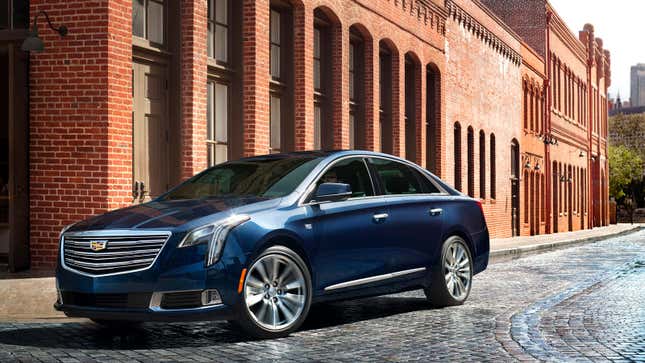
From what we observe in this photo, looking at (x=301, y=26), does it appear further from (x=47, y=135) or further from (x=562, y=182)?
(x=562, y=182)

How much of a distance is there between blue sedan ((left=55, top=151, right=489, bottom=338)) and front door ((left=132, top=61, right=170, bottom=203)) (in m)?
4.50

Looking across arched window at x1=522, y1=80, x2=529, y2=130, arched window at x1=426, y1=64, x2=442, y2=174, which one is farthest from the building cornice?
arched window at x1=426, y1=64, x2=442, y2=174

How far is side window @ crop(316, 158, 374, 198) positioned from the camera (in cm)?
908

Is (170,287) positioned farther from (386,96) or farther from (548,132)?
(548,132)

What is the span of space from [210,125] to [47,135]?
3562mm

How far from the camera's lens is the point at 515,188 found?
37.6 m

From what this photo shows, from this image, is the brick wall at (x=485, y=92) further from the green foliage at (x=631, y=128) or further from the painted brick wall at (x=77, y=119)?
the green foliage at (x=631, y=128)

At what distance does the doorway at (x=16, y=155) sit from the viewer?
12531mm

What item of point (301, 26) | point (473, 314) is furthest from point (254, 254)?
point (301, 26)

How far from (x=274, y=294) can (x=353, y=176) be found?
→ 179cm

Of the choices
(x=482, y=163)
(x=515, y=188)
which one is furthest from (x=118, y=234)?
(x=515, y=188)

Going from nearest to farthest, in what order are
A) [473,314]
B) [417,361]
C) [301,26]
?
[417,361] → [473,314] → [301,26]

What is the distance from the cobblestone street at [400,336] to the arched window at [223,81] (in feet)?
17.3

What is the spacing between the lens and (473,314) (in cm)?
984
